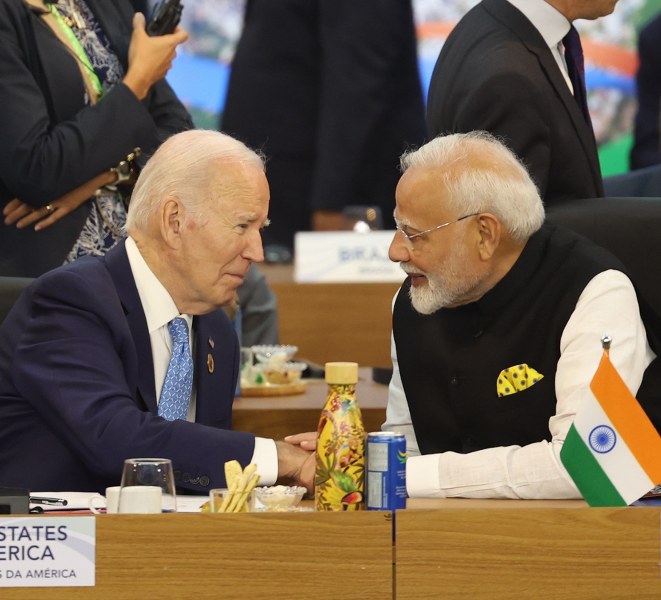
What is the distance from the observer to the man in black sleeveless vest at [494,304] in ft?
9.24

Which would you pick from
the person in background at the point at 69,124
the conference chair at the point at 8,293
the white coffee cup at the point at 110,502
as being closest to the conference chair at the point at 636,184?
the person in background at the point at 69,124

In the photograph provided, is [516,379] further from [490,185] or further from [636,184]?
[636,184]

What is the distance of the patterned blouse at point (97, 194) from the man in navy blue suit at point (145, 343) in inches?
23.8

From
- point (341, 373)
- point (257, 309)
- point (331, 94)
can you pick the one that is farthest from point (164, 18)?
point (331, 94)

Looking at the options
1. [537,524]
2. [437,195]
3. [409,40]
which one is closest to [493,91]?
[437,195]

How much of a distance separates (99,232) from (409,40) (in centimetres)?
353

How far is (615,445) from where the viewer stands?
87.3 inches

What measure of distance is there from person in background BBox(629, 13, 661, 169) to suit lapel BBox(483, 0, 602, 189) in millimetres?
3468

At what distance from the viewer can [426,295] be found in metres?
3.03

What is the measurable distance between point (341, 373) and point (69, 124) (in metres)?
1.52

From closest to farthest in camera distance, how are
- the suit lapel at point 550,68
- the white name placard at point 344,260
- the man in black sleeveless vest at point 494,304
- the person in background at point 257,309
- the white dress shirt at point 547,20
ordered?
1. the man in black sleeveless vest at point 494,304
2. the suit lapel at point 550,68
3. the white dress shirt at point 547,20
4. the person in background at point 257,309
5. the white name placard at point 344,260

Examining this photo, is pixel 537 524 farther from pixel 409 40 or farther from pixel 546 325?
pixel 409 40

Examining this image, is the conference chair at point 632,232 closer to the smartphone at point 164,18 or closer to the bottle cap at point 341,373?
the bottle cap at point 341,373

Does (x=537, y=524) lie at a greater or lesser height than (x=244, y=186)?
lesser
